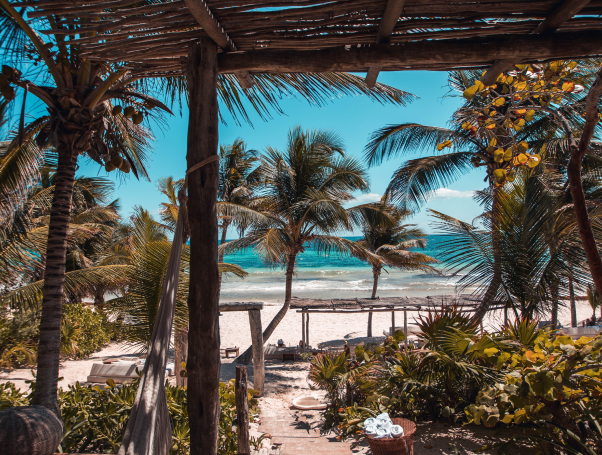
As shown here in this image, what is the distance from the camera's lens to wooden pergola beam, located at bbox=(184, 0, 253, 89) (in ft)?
5.08

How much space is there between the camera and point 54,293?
279cm

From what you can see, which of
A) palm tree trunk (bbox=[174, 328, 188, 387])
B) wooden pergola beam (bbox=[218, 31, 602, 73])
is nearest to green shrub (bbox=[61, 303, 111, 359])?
palm tree trunk (bbox=[174, 328, 188, 387])

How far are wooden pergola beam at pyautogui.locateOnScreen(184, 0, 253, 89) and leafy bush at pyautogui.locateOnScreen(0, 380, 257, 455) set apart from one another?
2478mm

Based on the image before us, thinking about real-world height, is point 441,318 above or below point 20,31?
below

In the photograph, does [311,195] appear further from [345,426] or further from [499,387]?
[499,387]

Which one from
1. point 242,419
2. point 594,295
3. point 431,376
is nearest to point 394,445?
point 431,376

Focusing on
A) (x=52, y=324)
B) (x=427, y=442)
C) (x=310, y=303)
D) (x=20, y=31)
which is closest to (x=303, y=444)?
(x=427, y=442)

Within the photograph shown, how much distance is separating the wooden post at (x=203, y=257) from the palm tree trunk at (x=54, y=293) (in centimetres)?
153

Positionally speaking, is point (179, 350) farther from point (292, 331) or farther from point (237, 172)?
point (292, 331)

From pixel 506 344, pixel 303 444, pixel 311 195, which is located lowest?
pixel 303 444

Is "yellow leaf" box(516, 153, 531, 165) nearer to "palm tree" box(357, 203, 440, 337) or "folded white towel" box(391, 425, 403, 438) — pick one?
"folded white towel" box(391, 425, 403, 438)

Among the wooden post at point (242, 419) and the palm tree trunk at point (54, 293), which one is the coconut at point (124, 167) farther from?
the wooden post at point (242, 419)

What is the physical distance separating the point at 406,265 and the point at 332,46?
1103cm

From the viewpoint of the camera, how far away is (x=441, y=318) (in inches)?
138
